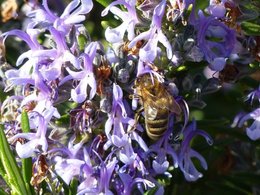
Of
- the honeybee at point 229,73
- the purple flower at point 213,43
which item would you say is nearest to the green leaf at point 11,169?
the purple flower at point 213,43

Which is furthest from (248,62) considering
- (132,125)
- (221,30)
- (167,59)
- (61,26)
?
(61,26)

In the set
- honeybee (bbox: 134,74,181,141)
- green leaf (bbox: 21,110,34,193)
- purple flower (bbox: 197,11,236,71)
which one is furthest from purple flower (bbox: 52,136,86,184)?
purple flower (bbox: 197,11,236,71)

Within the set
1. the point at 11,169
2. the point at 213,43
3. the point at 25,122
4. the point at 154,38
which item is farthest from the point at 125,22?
the point at 11,169

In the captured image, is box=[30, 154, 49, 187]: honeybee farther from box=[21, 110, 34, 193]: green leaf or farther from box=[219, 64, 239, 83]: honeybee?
box=[219, 64, 239, 83]: honeybee

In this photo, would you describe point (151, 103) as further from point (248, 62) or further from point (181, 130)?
point (248, 62)

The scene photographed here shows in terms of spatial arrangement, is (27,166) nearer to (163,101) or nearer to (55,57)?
(55,57)
